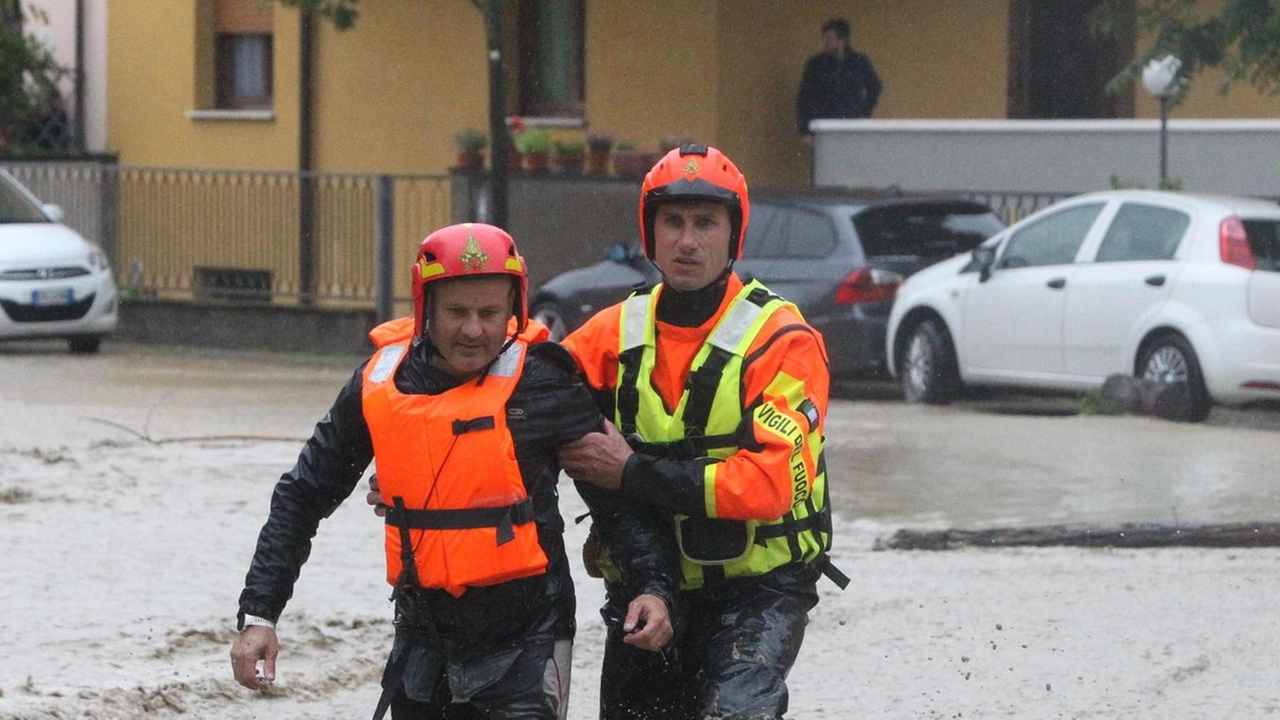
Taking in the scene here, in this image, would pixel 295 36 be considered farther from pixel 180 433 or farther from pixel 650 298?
pixel 650 298

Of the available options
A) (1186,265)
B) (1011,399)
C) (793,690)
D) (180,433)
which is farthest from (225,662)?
(1011,399)

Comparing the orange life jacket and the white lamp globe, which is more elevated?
the white lamp globe

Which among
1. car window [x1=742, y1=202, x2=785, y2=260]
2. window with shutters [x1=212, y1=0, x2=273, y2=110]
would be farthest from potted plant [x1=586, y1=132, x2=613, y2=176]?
window with shutters [x1=212, y1=0, x2=273, y2=110]

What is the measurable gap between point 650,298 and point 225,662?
129 inches

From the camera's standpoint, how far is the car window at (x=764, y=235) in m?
16.9

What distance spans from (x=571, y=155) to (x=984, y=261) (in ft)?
21.7

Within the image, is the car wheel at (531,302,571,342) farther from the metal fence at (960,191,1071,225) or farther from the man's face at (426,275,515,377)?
the man's face at (426,275,515,377)

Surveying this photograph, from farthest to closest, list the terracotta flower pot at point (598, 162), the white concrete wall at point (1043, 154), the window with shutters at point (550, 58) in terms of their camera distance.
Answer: the window with shutters at point (550, 58) < the terracotta flower pot at point (598, 162) < the white concrete wall at point (1043, 154)

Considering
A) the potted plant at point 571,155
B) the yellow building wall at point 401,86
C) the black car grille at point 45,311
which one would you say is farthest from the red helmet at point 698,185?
the yellow building wall at point 401,86

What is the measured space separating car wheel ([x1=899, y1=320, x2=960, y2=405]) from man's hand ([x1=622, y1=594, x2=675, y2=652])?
11.6 metres

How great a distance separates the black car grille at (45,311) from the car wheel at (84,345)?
67cm

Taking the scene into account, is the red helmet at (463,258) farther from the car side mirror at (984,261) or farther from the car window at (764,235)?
the car window at (764,235)

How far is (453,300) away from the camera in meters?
4.45

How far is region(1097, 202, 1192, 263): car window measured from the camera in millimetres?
14374
